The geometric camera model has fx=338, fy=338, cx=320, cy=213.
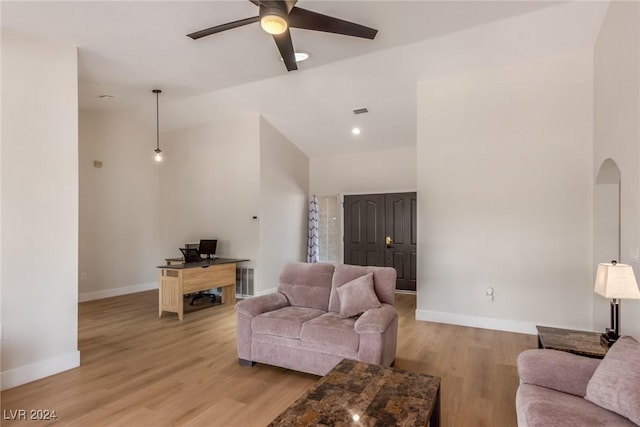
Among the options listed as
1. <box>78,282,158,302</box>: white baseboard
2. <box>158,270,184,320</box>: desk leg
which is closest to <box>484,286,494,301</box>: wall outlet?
<box>158,270,184,320</box>: desk leg

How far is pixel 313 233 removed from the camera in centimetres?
769

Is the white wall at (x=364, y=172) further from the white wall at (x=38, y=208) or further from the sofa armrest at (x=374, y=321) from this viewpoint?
the white wall at (x=38, y=208)

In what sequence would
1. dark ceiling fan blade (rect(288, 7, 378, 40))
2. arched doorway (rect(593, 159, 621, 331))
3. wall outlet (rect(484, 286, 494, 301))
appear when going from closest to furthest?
dark ceiling fan blade (rect(288, 7, 378, 40)) < arched doorway (rect(593, 159, 621, 331)) < wall outlet (rect(484, 286, 494, 301))

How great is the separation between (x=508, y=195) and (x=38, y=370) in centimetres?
539

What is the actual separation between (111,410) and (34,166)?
7.26 feet

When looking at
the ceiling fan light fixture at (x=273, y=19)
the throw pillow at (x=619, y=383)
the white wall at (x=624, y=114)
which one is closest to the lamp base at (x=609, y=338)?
the white wall at (x=624, y=114)

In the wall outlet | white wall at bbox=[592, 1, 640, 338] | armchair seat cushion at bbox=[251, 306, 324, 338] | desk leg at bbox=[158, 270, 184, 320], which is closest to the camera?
white wall at bbox=[592, 1, 640, 338]

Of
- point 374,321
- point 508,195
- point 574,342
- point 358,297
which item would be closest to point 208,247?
point 358,297

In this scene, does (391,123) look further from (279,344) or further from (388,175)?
(279,344)

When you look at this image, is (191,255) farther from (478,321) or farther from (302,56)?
(478,321)

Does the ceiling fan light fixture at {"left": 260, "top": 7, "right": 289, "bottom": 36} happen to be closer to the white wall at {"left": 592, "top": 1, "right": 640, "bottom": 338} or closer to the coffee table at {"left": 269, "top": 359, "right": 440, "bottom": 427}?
the coffee table at {"left": 269, "top": 359, "right": 440, "bottom": 427}

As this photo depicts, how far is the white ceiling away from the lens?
3.04 m

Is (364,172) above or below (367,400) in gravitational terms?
above

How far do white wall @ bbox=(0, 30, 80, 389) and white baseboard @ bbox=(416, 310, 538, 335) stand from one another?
165 inches
